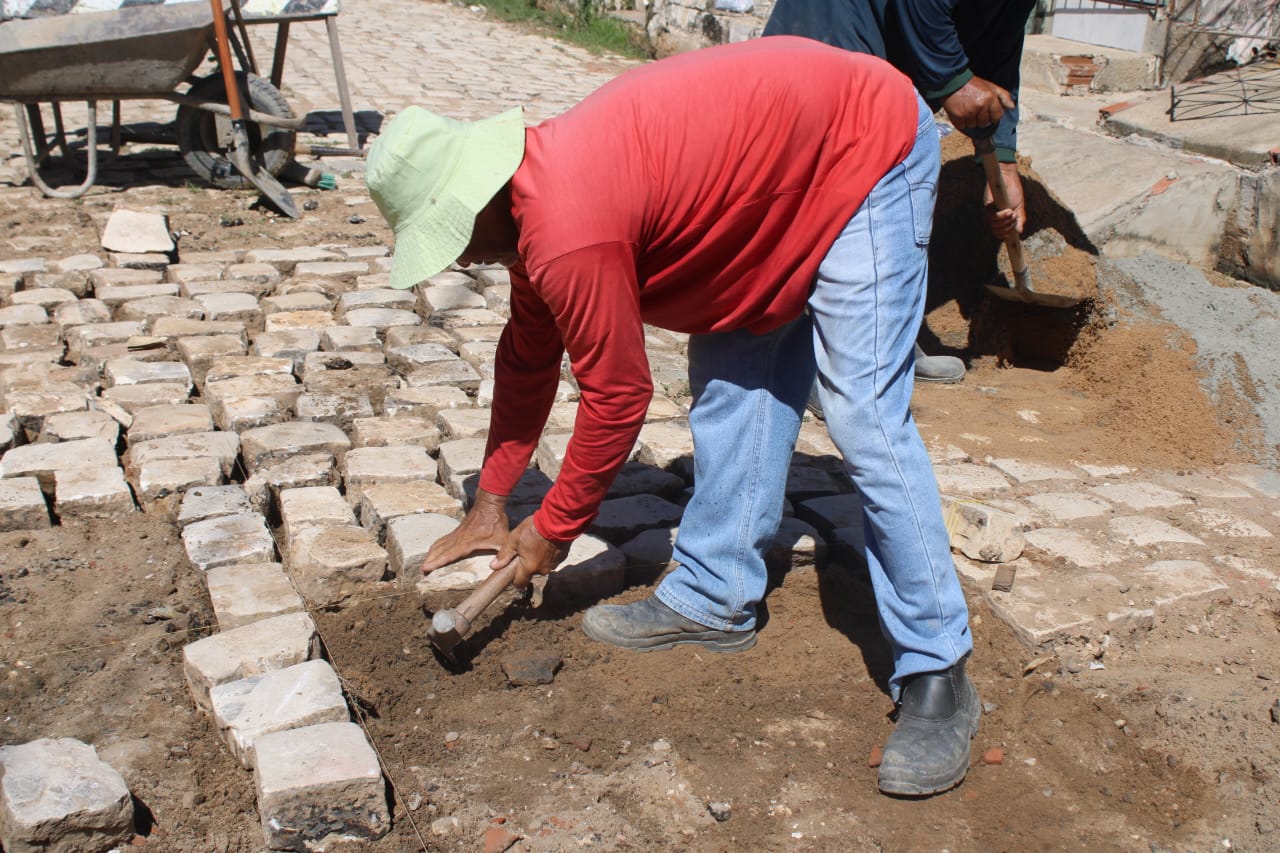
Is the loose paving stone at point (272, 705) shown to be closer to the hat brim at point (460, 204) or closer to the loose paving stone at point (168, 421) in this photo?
the hat brim at point (460, 204)

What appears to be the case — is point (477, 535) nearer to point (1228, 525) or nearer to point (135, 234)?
point (1228, 525)

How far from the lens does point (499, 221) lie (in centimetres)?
231

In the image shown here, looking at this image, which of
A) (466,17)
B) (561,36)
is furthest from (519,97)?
(466,17)

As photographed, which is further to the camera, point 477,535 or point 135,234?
point 135,234

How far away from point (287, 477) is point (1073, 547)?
249 cm

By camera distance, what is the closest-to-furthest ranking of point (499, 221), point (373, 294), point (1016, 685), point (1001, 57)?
point (499, 221) → point (1016, 685) → point (1001, 57) → point (373, 294)

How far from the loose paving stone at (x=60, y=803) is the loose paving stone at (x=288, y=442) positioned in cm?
158

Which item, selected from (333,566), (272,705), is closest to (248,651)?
(272,705)

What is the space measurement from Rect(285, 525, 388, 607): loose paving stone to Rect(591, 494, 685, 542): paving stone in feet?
2.24

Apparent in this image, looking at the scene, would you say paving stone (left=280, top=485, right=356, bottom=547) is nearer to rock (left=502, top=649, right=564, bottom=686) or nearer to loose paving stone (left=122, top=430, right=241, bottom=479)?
loose paving stone (left=122, top=430, right=241, bottom=479)

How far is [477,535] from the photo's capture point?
10.4 feet

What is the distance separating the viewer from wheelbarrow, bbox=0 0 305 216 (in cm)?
654

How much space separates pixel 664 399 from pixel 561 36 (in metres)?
10.1

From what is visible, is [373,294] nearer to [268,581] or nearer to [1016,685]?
[268,581]
